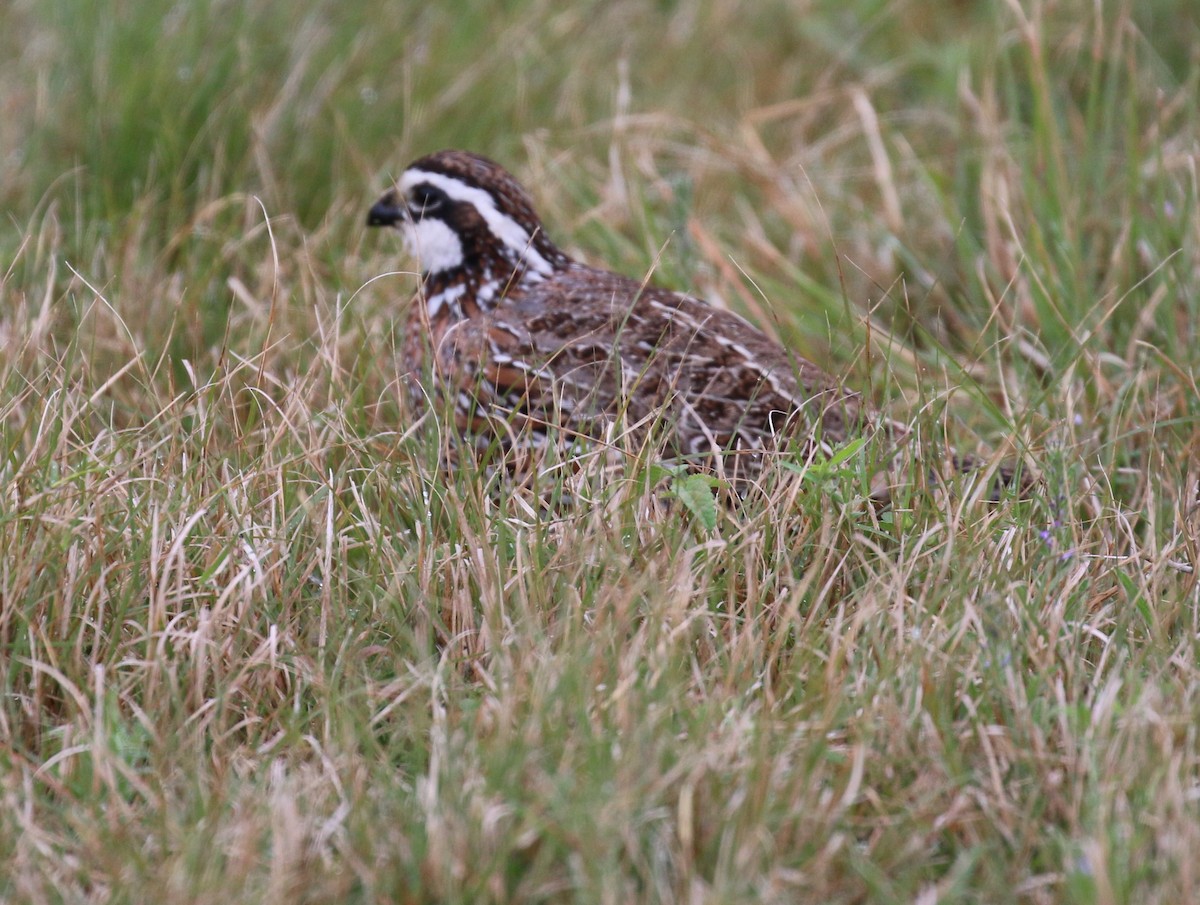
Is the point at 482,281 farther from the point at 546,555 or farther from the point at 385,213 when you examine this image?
the point at 546,555

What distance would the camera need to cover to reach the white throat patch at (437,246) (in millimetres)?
4848

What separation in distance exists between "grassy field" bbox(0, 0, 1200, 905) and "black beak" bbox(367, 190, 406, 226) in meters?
0.30

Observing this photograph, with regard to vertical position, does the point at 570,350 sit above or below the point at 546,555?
A: above

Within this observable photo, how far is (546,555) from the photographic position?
3768 mm

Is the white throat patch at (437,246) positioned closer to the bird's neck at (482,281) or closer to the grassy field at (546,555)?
the bird's neck at (482,281)

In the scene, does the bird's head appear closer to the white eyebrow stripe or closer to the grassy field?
the white eyebrow stripe

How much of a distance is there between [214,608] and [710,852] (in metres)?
1.27

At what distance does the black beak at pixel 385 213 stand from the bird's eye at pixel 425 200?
0.05 meters

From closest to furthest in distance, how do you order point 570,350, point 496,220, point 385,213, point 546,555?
point 546,555 → point 570,350 → point 496,220 → point 385,213

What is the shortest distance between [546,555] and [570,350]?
→ 2.95 feet

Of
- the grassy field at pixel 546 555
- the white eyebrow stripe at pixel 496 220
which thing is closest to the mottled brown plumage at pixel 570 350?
the white eyebrow stripe at pixel 496 220

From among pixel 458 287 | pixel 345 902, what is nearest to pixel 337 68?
pixel 458 287

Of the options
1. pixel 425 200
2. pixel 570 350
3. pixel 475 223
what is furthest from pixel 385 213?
pixel 570 350

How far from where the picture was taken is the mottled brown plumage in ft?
14.2
